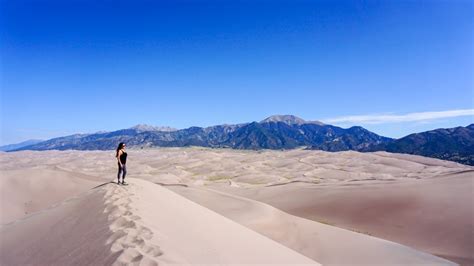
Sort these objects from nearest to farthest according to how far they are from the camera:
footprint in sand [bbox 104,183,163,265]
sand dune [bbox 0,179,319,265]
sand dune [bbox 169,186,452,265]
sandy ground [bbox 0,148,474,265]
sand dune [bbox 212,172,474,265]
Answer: footprint in sand [bbox 104,183,163,265] → sand dune [bbox 0,179,319,265] → sandy ground [bbox 0,148,474,265] → sand dune [bbox 169,186,452,265] → sand dune [bbox 212,172,474,265]

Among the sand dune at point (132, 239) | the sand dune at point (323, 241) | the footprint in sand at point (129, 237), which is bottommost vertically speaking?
the sand dune at point (323, 241)

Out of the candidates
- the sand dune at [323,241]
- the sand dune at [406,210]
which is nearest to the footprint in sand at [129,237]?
the sand dune at [323,241]

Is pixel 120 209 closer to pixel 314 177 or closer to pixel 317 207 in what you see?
pixel 317 207

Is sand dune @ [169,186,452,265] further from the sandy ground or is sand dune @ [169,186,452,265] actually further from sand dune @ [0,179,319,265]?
sand dune @ [0,179,319,265]

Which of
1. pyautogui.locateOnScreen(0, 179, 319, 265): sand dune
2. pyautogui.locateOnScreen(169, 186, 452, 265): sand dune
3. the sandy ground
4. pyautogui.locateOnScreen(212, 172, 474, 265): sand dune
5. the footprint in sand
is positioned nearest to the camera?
the footprint in sand

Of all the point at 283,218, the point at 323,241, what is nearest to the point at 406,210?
the point at 283,218

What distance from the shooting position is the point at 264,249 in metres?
8.09

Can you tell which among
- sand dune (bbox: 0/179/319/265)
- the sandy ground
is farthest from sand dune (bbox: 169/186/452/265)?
sand dune (bbox: 0/179/319/265)

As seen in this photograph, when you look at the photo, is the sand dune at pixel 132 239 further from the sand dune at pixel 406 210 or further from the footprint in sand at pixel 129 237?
the sand dune at pixel 406 210

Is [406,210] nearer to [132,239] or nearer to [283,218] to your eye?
[283,218]

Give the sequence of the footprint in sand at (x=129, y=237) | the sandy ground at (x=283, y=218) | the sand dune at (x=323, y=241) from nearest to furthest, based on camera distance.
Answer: the footprint in sand at (x=129, y=237), the sandy ground at (x=283, y=218), the sand dune at (x=323, y=241)

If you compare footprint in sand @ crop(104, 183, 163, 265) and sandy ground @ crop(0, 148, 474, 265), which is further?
sandy ground @ crop(0, 148, 474, 265)

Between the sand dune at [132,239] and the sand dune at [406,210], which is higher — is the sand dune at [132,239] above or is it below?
above

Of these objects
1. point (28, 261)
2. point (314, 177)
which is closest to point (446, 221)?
point (28, 261)
